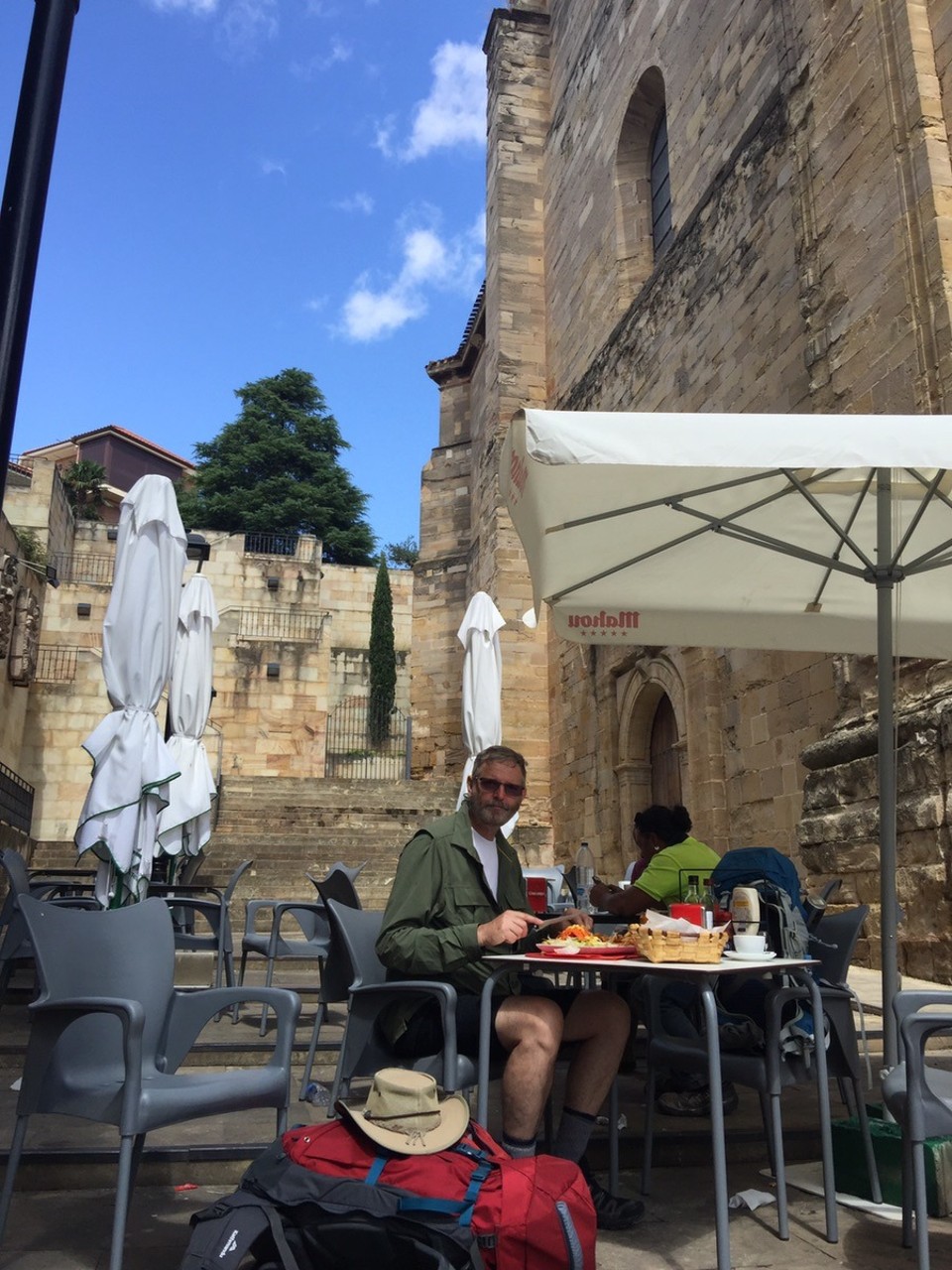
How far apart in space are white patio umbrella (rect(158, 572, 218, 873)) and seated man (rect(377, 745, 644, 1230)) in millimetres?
2882

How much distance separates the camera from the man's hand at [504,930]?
106 inches

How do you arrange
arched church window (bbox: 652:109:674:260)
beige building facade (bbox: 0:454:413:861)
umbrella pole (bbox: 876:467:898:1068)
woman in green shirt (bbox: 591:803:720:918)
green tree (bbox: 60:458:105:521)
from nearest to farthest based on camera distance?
umbrella pole (bbox: 876:467:898:1068)
woman in green shirt (bbox: 591:803:720:918)
arched church window (bbox: 652:109:674:260)
beige building facade (bbox: 0:454:413:861)
green tree (bbox: 60:458:105:521)

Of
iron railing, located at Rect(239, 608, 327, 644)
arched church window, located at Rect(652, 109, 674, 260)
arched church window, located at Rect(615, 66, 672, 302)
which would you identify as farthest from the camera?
iron railing, located at Rect(239, 608, 327, 644)

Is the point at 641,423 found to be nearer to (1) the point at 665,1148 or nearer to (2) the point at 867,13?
(1) the point at 665,1148

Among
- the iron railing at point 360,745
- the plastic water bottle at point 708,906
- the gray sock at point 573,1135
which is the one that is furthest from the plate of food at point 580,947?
the iron railing at point 360,745

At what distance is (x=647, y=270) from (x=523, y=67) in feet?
23.4

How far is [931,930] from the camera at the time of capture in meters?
6.09

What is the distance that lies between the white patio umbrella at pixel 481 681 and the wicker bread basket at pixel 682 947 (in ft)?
21.5

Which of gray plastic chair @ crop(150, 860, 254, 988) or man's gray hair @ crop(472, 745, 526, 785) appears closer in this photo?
man's gray hair @ crop(472, 745, 526, 785)

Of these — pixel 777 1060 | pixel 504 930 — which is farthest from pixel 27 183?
pixel 777 1060

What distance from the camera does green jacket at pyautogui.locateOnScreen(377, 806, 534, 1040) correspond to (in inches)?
109

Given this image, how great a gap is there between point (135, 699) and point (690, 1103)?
134 inches

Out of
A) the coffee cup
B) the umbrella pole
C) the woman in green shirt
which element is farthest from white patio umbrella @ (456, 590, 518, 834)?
the coffee cup

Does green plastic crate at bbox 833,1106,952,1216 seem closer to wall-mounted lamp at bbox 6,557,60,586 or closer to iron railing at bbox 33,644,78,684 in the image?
wall-mounted lamp at bbox 6,557,60,586
